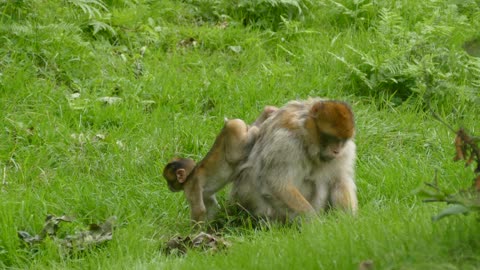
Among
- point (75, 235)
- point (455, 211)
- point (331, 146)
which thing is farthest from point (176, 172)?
point (455, 211)

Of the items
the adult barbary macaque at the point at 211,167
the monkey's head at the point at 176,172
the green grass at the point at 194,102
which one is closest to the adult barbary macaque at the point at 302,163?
the adult barbary macaque at the point at 211,167

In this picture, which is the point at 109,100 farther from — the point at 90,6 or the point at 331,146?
the point at 331,146

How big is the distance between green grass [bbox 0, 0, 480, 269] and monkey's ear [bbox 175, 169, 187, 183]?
0.41m

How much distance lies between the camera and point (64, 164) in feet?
29.2

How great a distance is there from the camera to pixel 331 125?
7.12 meters

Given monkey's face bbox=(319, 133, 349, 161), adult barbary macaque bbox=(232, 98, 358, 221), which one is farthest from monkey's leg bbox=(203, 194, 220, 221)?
monkey's face bbox=(319, 133, 349, 161)

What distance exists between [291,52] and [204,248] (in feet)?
15.8

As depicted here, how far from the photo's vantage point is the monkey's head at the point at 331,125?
23.2 ft

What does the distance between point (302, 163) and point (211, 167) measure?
0.83 metres

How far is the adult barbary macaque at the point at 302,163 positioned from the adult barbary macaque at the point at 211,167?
0.12 meters

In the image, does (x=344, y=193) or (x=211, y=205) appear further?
(x=211, y=205)

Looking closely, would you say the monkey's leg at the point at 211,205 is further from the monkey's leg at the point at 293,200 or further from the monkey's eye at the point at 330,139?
the monkey's eye at the point at 330,139

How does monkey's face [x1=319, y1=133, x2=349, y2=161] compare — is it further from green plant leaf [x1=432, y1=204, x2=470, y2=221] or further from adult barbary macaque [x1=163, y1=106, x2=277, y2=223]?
green plant leaf [x1=432, y1=204, x2=470, y2=221]

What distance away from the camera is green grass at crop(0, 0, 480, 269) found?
716 centimetres
